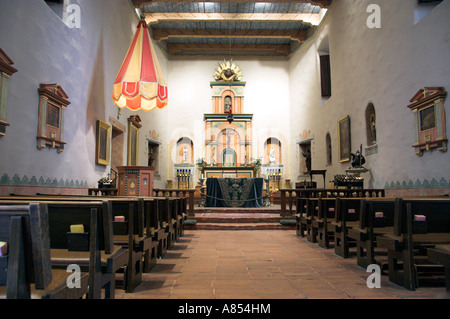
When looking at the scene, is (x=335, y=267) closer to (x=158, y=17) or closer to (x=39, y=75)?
(x=39, y=75)

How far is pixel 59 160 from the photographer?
631 cm

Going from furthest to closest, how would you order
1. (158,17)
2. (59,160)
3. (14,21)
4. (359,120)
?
(158,17) → (359,120) → (59,160) → (14,21)

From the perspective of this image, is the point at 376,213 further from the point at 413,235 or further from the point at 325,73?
the point at 325,73

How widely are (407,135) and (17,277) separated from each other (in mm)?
7046

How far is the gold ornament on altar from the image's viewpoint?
15.0 m

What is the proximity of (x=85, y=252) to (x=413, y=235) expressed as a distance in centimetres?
279

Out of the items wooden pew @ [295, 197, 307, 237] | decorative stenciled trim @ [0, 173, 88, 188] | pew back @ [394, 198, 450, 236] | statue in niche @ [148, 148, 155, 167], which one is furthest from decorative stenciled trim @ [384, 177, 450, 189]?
statue in niche @ [148, 148, 155, 167]

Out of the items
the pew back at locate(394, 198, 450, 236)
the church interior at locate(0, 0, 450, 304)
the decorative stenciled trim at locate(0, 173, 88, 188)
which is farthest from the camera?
the decorative stenciled trim at locate(0, 173, 88, 188)

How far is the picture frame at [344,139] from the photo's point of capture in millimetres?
9781

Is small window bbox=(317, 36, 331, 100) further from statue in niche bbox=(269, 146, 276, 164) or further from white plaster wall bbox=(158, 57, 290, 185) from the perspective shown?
statue in niche bbox=(269, 146, 276, 164)

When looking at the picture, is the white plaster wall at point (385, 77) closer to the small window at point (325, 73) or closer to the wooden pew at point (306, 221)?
the small window at point (325, 73)

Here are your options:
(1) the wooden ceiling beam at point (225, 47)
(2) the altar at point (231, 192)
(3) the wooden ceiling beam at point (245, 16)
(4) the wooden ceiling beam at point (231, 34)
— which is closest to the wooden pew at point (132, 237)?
(2) the altar at point (231, 192)

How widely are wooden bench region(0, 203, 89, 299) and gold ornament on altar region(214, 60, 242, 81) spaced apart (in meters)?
14.1

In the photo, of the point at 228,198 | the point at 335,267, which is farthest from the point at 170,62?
the point at 335,267
